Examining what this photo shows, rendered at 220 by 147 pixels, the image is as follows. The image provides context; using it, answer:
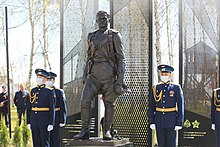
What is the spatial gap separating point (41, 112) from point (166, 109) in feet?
5.52

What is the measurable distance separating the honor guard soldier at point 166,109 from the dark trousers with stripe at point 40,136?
1.45 metres

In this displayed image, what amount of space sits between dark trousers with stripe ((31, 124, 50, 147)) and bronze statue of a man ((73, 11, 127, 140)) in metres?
1.62

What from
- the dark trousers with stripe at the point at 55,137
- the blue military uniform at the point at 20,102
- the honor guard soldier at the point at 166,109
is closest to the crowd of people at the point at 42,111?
the dark trousers with stripe at the point at 55,137

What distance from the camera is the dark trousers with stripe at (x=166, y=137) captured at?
5922mm

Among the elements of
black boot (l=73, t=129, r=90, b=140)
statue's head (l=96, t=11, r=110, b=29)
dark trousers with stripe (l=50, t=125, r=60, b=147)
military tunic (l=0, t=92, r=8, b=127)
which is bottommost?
dark trousers with stripe (l=50, t=125, r=60, b=147)

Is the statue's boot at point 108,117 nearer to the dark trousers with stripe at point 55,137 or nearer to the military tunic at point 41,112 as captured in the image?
the military tunic at point 41,112

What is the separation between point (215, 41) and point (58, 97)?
2593 mm

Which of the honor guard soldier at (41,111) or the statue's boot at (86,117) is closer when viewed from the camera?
the statue's boot at (86,117)

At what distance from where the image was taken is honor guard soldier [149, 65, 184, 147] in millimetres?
5887

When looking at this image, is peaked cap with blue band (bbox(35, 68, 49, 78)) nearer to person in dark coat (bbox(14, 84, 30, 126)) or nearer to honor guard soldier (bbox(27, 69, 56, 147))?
honor guard soldier (bbox(27, 69, 56, 147))

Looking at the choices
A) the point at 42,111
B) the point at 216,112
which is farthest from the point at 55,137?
the point at 216,112

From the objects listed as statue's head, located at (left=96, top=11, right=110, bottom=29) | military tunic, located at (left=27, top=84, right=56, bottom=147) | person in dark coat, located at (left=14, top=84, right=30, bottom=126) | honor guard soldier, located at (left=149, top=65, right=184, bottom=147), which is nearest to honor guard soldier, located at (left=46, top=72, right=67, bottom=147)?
military tunic, located at (left=27, top=84, right=56, bottom=147)

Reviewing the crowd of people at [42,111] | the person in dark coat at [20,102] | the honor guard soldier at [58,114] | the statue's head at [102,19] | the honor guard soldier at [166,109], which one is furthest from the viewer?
the person in dark coat at [20,102]

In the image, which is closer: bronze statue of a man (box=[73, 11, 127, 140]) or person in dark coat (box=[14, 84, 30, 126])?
bronze statue of a man (box=[73, 11, 127, 140])
